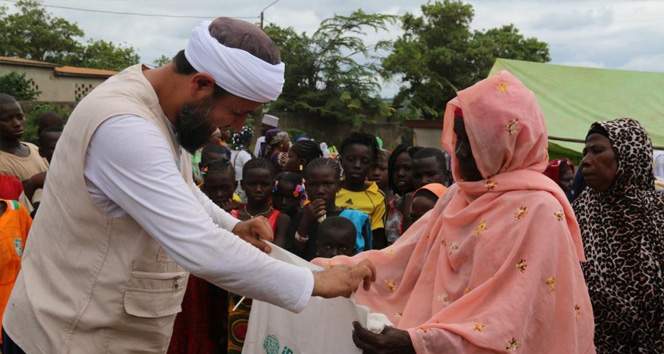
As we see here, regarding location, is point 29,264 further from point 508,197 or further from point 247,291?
point 508,197

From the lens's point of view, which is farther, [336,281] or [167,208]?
[336,281]

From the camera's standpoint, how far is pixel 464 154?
3.00 meters

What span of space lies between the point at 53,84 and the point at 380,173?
1068 inches

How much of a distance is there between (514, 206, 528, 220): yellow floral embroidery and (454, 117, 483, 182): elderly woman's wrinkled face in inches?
11.7

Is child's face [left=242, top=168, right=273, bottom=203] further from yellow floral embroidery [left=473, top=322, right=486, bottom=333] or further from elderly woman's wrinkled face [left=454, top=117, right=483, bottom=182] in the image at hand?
yellow floral embroidery [left=473, top=322, right=486, bottom=333]

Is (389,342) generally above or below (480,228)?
below

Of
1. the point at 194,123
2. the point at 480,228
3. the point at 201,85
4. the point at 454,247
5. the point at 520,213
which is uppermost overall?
the point at 201,85

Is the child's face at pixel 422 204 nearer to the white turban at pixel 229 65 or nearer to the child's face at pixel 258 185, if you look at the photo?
the child's face at pixel 258 185

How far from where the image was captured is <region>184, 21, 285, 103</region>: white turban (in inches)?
95.6

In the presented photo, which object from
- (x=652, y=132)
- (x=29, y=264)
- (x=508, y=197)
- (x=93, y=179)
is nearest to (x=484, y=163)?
(x=508, y=197)

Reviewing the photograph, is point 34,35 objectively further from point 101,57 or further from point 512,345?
point 512,345

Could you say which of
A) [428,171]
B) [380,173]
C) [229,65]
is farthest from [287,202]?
[229,65]

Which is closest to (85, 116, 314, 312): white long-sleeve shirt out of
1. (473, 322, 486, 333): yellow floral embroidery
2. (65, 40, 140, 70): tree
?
(473, 322, 486, 333): yellow floral embroidery

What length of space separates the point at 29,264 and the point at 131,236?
0.45m
